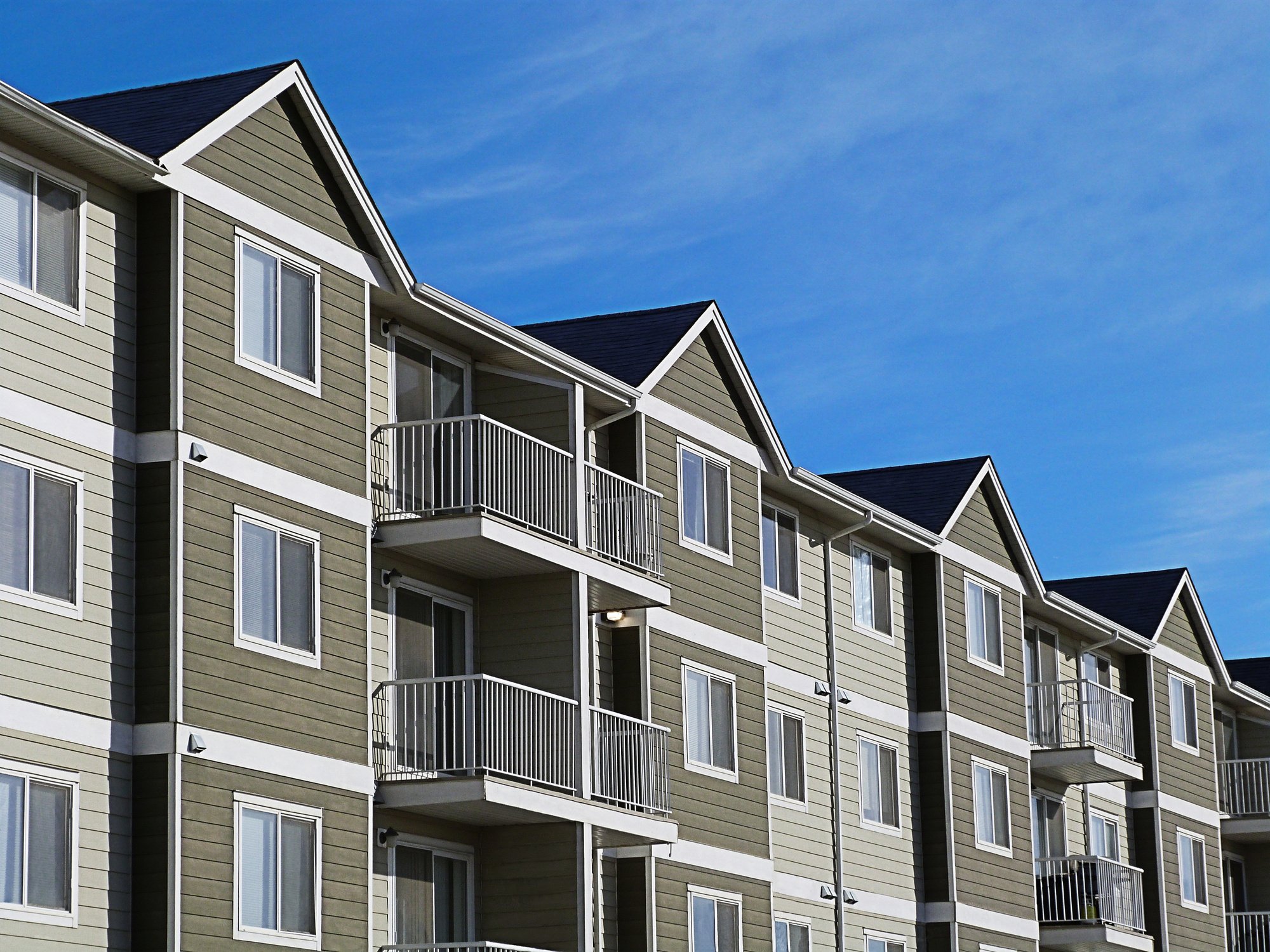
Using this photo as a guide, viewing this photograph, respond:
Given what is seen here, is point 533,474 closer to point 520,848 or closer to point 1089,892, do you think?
point 520,848

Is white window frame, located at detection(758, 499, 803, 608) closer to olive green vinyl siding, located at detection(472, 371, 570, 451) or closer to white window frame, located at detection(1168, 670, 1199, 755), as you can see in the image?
olive green vinyl siding, located at detection(472, 371, 570, 451)

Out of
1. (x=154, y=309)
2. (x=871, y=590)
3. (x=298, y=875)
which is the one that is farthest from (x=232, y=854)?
(x=871, y=590)

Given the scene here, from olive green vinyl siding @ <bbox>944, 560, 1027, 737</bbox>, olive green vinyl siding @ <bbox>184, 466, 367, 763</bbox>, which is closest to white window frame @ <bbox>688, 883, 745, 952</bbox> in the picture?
olive green vinyl siding @ <bbox>184, 466, 367, 763</bbox>

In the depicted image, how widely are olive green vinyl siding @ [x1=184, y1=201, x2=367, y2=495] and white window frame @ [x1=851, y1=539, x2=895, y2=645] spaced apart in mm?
15186

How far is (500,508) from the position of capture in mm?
27891

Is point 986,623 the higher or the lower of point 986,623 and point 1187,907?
the higher

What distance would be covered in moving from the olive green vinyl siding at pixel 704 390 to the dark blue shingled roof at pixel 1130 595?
18.4 meters

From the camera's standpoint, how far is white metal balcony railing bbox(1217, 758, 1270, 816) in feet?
177

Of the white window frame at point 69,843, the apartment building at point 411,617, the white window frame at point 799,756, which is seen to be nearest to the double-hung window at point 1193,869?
the apartment building at point 411,617

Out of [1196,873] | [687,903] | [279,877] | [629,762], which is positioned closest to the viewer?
[279,877]

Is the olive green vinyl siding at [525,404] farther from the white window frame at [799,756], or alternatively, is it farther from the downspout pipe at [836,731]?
the downspout pipe at [836,731]

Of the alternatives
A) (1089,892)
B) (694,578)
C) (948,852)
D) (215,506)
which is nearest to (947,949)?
(948,852)

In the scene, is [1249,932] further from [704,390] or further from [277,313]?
[277,313]

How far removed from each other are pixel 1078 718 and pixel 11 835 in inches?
1181
